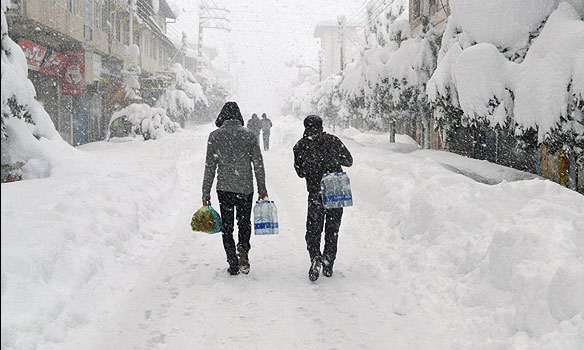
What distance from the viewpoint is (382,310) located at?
14.7 feet

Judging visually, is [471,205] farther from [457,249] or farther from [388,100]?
[388,100]

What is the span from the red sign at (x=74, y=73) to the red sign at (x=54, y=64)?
246 mm

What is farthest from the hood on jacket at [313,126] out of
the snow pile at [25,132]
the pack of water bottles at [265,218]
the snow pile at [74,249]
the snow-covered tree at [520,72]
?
the snow pile at [25,132]

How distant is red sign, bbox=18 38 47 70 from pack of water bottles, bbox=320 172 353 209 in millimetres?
16095

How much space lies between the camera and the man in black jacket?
5.45 meters

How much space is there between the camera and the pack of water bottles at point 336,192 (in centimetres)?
525

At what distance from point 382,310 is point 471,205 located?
2.20 metres

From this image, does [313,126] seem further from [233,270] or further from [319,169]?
[233,270]

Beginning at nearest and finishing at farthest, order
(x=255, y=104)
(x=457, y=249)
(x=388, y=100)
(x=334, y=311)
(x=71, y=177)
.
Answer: (x=334, y=311)
(x=457, y=249)
(x=71, y=177)
(x=388, y=100)
(x=255, y=104)

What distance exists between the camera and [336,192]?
17.2ft

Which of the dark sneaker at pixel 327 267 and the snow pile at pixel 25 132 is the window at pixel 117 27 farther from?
the dark sneaker at pixel 327 267

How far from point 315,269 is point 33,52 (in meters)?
17.3

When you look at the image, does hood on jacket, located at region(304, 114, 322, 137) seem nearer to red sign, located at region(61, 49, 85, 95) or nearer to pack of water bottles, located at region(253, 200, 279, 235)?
pack of water bottles, located at region(253, 200, 279, 235)

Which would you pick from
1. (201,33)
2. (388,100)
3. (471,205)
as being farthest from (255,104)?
(471,205)
